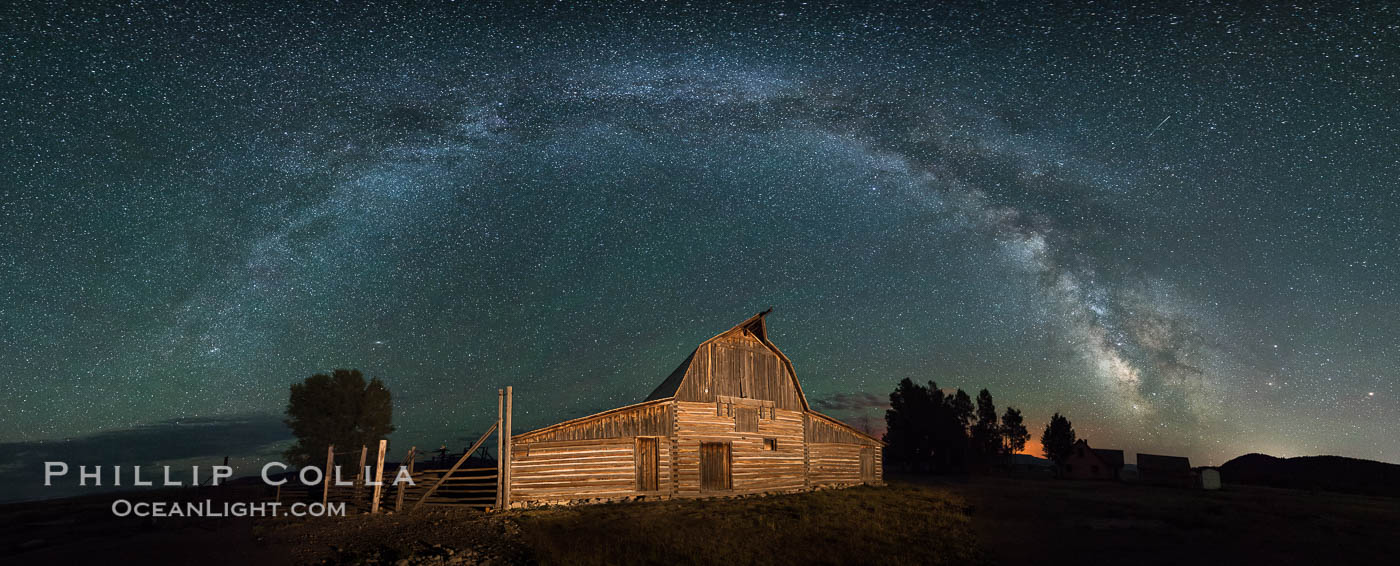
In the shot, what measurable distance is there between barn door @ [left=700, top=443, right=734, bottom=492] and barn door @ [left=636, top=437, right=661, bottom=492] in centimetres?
238

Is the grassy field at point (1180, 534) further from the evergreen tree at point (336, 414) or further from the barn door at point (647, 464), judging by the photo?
the evergreen tree at point (336, 414)

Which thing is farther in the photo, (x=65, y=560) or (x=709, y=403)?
(x=709, y=403)

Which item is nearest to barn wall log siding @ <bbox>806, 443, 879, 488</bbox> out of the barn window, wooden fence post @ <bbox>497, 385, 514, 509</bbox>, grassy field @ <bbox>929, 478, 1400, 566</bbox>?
the barn window

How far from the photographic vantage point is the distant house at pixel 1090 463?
6794 cm

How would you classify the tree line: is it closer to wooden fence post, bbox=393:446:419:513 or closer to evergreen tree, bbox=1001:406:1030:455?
evergreen tree, bbox=1001:406:1030:455

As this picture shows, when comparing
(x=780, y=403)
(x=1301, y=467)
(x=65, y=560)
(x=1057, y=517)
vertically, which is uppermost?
(x=780, y=403)

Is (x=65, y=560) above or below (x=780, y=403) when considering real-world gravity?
below

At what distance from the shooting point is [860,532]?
17.0 metres

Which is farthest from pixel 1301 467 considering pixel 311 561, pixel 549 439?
pixel 311 561

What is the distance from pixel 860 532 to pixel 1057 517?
966 centimetres

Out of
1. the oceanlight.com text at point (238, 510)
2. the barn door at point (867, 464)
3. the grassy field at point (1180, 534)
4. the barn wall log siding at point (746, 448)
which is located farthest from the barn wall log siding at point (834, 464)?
the oceanlight.com text at point (238, 510)

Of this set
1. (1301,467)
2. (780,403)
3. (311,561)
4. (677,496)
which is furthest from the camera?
(1301,467)

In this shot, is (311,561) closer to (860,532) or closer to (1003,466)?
(860,532)

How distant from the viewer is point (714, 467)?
88.5ft
